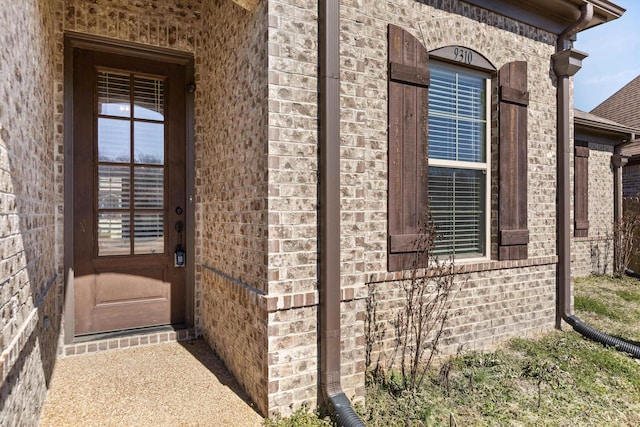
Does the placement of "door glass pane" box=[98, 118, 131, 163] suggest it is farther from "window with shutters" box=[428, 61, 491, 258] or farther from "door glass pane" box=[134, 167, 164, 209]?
"window with shutters" box=[428, 61, 491, 258]

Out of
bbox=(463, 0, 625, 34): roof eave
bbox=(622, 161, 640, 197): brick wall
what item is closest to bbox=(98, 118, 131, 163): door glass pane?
bbox=(463, 0, 625, 34): roof eave

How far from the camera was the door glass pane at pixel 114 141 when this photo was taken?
3559 mm

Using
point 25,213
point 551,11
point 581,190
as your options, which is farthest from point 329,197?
A: point 581,190

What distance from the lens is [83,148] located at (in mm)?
3463

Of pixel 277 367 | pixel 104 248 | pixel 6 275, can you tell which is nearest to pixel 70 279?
pixel 104 248

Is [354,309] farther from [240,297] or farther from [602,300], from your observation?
[602,300]

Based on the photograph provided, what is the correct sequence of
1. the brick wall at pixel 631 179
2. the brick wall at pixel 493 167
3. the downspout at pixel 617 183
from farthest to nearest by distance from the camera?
the brick wall at pixel 631 179, the downspout at pixel 617 183, the brick wall at pixel 493 167

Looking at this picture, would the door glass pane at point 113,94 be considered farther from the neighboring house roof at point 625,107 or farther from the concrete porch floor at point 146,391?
the neighboring house roof at point 625,107

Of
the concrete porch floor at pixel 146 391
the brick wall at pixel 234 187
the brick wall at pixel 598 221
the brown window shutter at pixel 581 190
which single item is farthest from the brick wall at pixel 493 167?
the brick wall at pixel 598 221

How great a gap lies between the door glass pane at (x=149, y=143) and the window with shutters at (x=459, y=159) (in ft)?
8.88

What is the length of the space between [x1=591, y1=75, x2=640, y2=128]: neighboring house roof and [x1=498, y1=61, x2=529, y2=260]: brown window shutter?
926 centimetres

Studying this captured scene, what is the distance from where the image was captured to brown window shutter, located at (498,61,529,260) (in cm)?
403

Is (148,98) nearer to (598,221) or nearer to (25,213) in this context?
(25,213)

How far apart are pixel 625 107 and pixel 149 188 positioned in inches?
572
